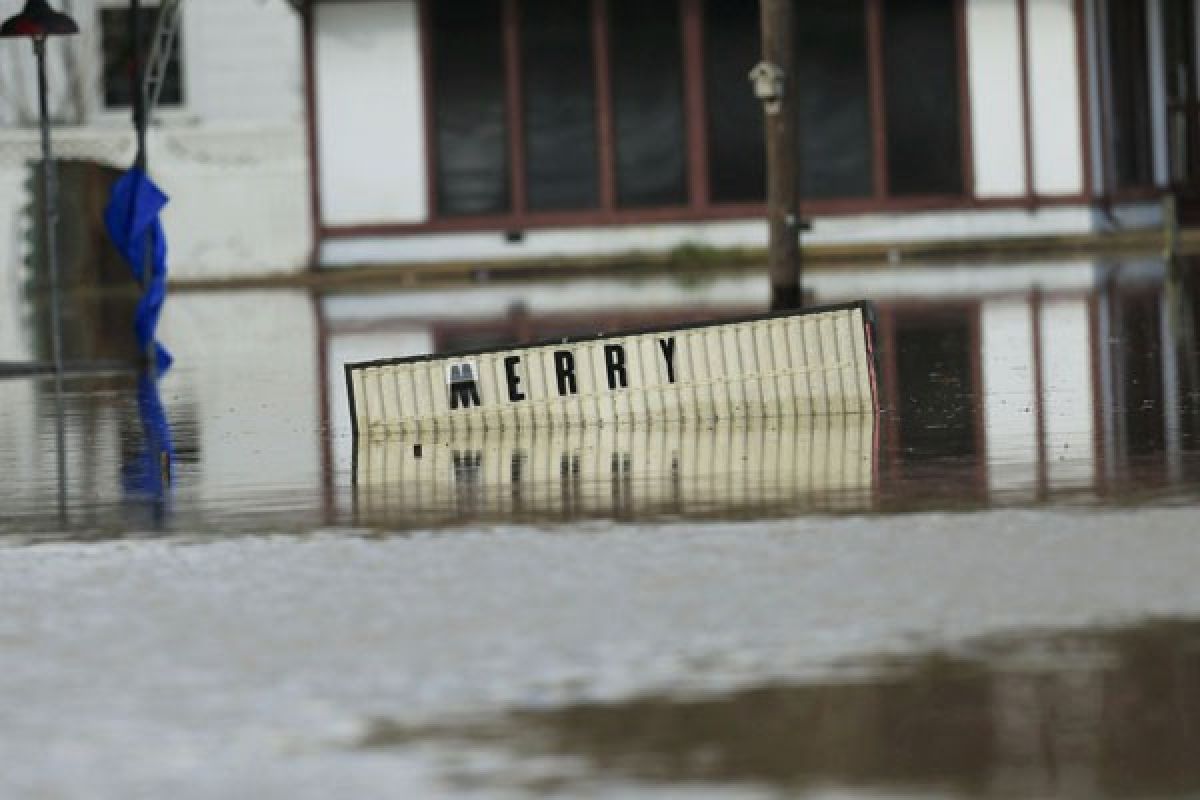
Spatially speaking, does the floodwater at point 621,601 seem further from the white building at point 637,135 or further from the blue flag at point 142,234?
the white building at point 637,135

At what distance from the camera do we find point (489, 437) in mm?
19781

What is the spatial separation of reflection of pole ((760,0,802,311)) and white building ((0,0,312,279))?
15905 millimetres

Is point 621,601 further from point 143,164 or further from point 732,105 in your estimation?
point 732,105

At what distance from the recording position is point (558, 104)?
43.5 metres

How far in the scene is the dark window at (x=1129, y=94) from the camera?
146 feet

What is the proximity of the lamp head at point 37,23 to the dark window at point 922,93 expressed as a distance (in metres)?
18.9

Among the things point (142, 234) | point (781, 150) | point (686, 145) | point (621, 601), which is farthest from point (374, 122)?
point (621, 601)

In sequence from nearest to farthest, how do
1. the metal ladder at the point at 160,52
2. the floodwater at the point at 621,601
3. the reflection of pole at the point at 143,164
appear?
the floodwater at the point at 621,601
the reflection of pole at the point at 143,164
the metal ladder at the point at 160,52

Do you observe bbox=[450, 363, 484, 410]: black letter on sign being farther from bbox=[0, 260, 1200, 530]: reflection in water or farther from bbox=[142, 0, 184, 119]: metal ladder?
bbox=[142, 0, 184, 119]: metal ladder

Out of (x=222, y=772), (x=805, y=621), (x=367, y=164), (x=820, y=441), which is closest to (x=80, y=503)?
(x=820, y=441)

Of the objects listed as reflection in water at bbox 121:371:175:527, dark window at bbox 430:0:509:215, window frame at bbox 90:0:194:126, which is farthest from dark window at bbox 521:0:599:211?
reflection in water at bbox 121:371:175:527

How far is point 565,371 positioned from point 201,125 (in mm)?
26563

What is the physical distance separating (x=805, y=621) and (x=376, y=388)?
353 inches

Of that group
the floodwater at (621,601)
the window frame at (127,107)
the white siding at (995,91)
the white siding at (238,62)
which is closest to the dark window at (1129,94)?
the white siding at (995,91)
